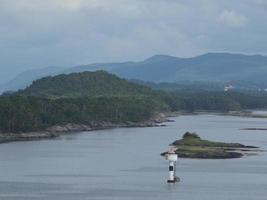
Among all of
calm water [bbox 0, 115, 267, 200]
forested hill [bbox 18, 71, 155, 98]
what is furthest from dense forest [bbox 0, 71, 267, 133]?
calm water [bbox 0, 115, 267, 200]

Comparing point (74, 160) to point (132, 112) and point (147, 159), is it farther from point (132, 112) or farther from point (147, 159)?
point (132, 112)

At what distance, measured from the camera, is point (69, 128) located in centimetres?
10756

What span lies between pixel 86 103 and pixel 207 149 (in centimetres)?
4957

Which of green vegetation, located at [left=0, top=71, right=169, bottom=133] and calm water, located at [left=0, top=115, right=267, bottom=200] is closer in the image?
calm water, located at [left=0, top=115, right=267, bottom=200]

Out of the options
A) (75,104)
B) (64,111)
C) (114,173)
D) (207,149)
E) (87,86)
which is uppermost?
(87,86)

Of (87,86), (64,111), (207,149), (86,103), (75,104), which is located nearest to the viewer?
(207,149)

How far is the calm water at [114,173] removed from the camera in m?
47.3

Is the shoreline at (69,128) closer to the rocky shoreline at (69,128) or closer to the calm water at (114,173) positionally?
the rocky shoreline at (69,128)


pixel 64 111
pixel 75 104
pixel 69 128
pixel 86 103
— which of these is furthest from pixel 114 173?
pixel 86 103

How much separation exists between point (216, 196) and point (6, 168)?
17.8m

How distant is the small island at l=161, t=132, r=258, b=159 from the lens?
231 feet

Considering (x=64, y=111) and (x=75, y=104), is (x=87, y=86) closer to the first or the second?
(x=75, y=104)

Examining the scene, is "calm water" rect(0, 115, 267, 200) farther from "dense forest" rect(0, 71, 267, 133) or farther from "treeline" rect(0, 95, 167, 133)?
"dense forest" rect(0, 71, 267, 133)

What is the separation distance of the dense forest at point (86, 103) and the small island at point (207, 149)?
21274 millimetres
